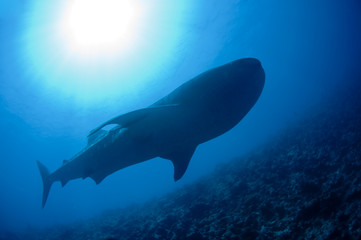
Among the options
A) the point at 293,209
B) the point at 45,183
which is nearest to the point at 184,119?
the point at 293,209

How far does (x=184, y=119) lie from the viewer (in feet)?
11.8

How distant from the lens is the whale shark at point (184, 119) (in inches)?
118

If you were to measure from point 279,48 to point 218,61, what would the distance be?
3463cm

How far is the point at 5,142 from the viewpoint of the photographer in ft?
163

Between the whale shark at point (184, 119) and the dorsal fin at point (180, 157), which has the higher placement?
the whale shark at point (184, 119)

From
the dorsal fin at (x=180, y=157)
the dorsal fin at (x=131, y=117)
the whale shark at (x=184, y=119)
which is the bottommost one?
the dorsal fin at (x=180, y=157)

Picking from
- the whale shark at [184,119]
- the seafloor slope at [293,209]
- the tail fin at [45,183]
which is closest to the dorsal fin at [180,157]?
the whale shark at [184,119]

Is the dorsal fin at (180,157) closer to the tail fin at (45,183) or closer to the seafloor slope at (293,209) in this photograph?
the seafloor slope at (293,209)

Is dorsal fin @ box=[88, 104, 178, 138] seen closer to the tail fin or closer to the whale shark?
the whale shark

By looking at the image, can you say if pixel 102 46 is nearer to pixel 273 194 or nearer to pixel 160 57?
pixel 160 57

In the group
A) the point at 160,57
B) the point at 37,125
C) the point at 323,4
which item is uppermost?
the point at 37,125

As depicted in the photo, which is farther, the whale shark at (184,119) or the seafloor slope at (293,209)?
the seafloor slope at (293,209)

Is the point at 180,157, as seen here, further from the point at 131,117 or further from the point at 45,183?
the point at 45,183

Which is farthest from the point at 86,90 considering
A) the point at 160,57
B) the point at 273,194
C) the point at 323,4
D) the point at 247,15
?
the point at 323,4
